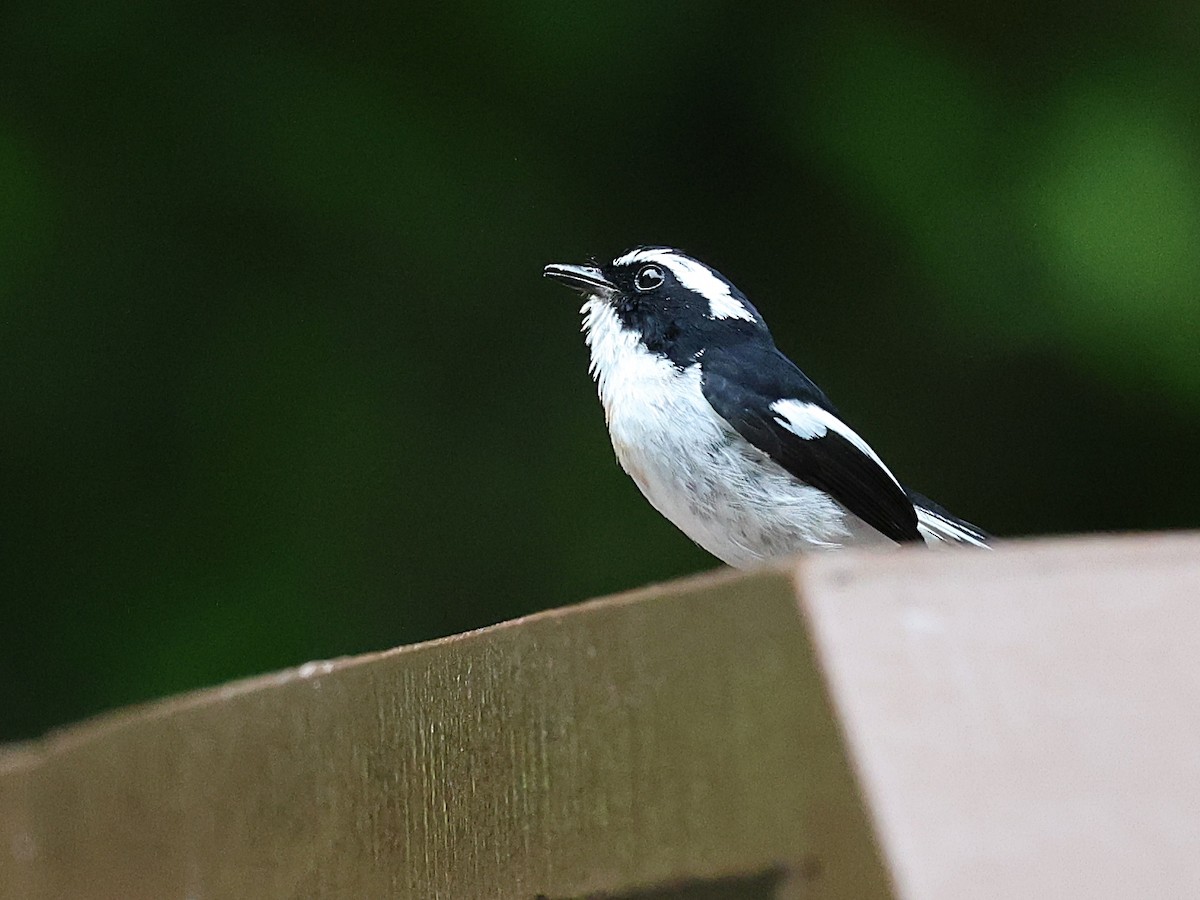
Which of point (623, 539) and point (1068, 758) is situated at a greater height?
point (1068, 758)

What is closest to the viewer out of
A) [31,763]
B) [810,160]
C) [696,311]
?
[31,763]

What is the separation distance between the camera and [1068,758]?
0.93m

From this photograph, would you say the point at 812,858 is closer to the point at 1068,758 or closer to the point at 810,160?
the point at 1068,758

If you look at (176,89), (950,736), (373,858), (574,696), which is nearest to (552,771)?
(574,696)

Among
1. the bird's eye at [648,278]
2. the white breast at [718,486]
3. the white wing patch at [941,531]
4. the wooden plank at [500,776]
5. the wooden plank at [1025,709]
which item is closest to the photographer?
the wooden plank at [1025,709]

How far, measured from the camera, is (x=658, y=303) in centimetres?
303

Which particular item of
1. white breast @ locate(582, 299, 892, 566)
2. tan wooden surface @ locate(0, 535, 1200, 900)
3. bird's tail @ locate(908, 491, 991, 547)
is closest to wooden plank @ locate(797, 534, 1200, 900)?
tan wooden surface @ locate(0, 535, 1200, 900)

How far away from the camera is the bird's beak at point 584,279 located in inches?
121

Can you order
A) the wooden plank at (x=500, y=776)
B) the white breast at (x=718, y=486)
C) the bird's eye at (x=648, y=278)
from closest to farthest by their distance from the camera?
the wooden plank at (x=500, y=776) < the white breast at (x=718, y=486) < the bird's eye at (x=648, y=278)

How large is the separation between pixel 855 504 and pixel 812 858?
1684mm

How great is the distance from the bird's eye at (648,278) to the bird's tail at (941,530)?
63 centimetres

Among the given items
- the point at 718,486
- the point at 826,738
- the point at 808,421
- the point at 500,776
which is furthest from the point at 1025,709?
the point at 808,421

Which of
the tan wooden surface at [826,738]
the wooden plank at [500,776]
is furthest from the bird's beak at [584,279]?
the tan wooden surface at [826,738]

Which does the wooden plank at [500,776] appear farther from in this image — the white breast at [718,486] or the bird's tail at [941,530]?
the bird's tail at [941,530]
